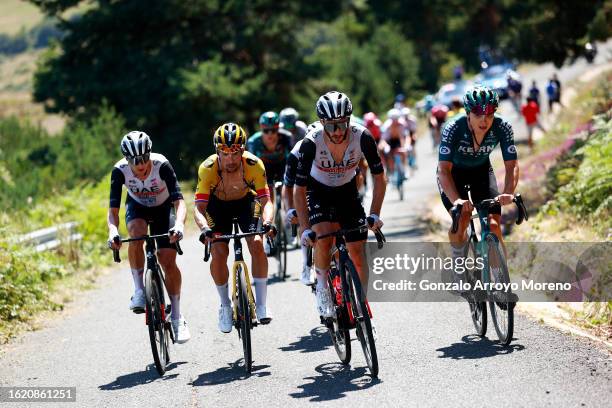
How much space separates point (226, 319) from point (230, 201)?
1.17m

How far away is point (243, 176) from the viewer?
31.8 feet

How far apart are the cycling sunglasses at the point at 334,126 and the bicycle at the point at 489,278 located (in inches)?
51.7

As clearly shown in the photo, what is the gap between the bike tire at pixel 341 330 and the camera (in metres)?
8.54

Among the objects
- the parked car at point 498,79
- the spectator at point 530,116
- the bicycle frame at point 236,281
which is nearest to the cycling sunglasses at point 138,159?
the bicycle frame at point 236,281

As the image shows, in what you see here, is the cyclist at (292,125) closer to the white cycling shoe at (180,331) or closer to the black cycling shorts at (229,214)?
the black cycling shorts at (229,214)

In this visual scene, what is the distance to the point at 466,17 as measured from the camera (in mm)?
83188

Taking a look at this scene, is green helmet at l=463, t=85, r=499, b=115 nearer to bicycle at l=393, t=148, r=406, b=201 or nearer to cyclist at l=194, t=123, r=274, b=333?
cyclist at l=194, t=123, r=274, b=333

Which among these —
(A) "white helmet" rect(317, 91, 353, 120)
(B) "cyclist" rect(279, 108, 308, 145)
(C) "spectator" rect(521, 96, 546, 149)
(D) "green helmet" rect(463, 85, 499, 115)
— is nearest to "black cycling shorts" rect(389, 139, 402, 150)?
(C) "spectator" rect(521, 96, 546, 149)

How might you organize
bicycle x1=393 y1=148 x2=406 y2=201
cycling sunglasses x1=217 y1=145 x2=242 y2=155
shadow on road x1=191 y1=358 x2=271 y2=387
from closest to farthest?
1. shadow on road x1=191 y1=358 x2=271 y2=387
2. cycling sunglasses x1=217 y1=145 x2=242 y2=155
3. bicycle x1=393 y1=148 x2=406 y2=201

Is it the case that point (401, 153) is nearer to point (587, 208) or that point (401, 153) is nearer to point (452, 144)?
point (587, 208)

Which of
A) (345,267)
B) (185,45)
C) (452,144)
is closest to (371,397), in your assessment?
(345,267)

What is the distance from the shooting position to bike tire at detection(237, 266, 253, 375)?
29.3 ft

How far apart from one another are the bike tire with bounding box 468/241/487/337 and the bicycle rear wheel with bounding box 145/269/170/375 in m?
3.03

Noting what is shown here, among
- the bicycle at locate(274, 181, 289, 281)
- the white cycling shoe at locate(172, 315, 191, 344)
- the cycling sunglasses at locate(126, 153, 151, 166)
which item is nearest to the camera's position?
the cycling sunglasses at locate(126, 153, 151, 166)
